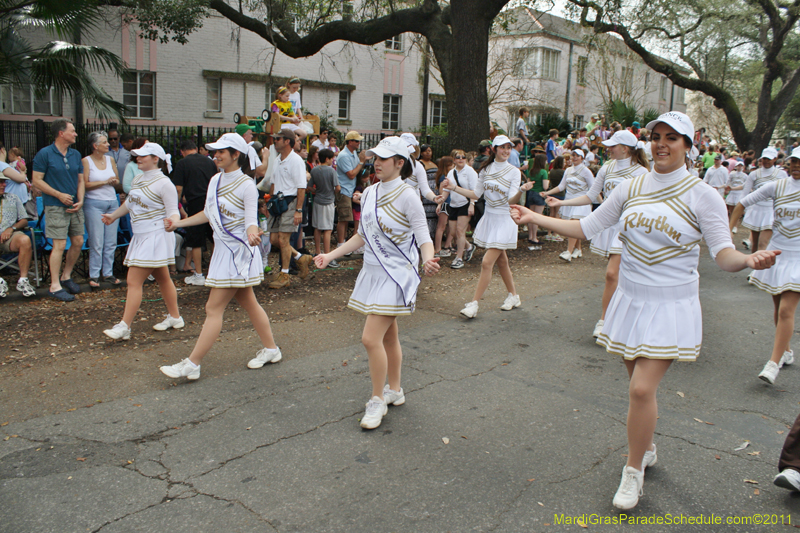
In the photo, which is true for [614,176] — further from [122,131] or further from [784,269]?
[122,131]

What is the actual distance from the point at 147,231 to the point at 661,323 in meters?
4.74

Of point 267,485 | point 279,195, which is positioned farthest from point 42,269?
point 267,485

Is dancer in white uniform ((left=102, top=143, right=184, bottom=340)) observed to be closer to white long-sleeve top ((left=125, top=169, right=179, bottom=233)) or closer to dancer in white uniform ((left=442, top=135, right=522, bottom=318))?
white long-sleeve top ((left=125, top=169, right=179, bottom=233))

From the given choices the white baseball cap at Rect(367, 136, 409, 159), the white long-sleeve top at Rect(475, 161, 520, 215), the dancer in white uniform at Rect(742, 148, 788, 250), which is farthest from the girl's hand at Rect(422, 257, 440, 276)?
the dancer in white uniform at Rect(742, 148, 788, 250)

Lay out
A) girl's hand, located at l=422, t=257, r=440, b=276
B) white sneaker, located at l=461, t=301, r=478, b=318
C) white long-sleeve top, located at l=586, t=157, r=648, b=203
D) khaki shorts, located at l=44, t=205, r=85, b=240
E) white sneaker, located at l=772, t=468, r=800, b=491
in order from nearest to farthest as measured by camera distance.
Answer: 1. white sneaker, located at l=772, t=468, r=800, b=491
2. girl's hand, located at l=422, t=257, r=440, b=276
3. white long-sleeve top, located at l=586, t=157, r=648, b=203
4. white sneaker, located at l=461, t=301, r=478, b=318
5. khaki shorts, located at l=44, t=205, r=85, b=240

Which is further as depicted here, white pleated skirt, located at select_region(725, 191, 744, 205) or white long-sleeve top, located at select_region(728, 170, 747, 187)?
white long-sleeve top, located at select_region(728, 170, 747, 187)

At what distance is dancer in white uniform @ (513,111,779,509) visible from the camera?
3330 millimetres

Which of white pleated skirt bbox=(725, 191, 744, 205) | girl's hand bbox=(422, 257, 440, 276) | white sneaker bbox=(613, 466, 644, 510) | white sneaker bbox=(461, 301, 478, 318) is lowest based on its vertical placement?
white sneaker bbox=(613, 466, 644, 510)

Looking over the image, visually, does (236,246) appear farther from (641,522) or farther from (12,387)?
(641,522)

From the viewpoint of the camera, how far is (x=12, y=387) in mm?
4953

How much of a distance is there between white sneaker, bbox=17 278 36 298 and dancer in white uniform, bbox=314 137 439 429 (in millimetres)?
4864

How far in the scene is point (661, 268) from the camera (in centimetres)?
340

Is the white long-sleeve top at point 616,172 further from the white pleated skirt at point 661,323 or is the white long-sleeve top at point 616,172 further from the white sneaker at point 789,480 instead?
the white sneaker at point 789,480

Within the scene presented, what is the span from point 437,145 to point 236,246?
1247 cm
